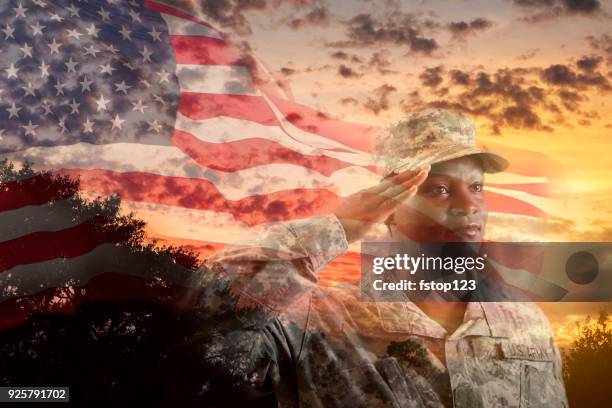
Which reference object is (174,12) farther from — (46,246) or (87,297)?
(87,297)

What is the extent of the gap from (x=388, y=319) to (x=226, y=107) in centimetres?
248

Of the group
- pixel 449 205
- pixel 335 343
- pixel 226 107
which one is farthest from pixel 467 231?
pixel 226 107

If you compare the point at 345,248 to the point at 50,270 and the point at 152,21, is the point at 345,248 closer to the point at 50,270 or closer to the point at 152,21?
the point at 152,21

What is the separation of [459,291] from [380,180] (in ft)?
3.22

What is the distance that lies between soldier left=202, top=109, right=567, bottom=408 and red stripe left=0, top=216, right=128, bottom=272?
3.83 m

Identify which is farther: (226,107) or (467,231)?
(226,107)

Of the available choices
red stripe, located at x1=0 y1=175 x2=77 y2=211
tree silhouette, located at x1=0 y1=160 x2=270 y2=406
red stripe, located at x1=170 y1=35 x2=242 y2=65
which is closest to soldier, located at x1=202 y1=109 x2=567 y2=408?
red stripe, located at x1=170 y1=35 x2=242 y2=65

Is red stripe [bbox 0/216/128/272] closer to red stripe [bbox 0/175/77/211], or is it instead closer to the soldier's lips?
red stripe [bbox 0/175/77/211]

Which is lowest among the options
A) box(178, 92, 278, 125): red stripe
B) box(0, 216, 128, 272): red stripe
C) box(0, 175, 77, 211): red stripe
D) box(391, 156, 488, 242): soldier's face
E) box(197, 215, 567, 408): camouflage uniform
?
box(197, 215, 567, 408): camouflage uniform

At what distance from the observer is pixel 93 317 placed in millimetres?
10164

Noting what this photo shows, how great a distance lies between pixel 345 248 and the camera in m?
4.14

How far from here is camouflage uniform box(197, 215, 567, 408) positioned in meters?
3.93

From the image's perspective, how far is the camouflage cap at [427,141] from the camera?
4316 millimetres

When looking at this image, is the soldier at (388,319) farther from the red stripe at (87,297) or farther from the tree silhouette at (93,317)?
the red stripe at (87,297)
